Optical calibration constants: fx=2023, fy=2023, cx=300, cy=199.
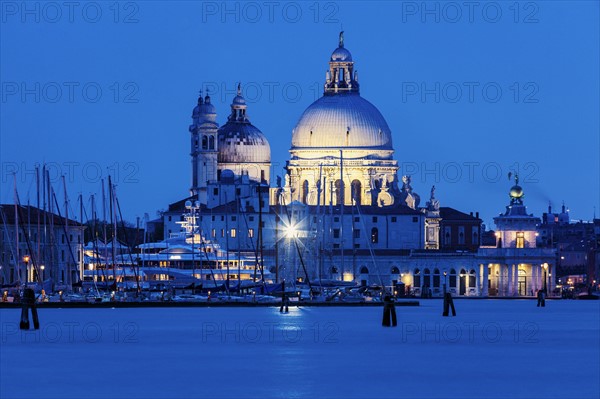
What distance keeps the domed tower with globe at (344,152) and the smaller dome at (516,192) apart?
1456cm

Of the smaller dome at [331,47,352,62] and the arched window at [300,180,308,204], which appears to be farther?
the smaller dome at [331,47,352,62]

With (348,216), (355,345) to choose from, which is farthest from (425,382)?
(348,216)

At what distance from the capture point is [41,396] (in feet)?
117

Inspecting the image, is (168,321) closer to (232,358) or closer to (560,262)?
(232,358)

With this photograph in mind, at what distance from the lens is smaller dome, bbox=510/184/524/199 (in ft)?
521

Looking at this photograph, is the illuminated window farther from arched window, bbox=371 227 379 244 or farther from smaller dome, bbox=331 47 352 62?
smaller dome, bbox=331 47 352 62

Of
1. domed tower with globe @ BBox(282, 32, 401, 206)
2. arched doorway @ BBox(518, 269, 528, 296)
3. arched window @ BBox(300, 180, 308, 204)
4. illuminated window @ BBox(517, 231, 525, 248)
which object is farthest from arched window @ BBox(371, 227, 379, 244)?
arched doorway @ BBox(518, 269, 528, 296)

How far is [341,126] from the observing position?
172 m

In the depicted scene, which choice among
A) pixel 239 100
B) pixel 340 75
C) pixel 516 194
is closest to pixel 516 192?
pixel 516 194

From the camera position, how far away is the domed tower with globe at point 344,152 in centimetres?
17238

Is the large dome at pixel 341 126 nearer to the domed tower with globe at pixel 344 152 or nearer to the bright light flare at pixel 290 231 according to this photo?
the domed tower with globe at pixel 344 152

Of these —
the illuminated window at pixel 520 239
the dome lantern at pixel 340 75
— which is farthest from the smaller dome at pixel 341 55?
the illuminated window at pixel 520 239

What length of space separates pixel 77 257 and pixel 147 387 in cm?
9447

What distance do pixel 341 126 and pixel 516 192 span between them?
778 inches
